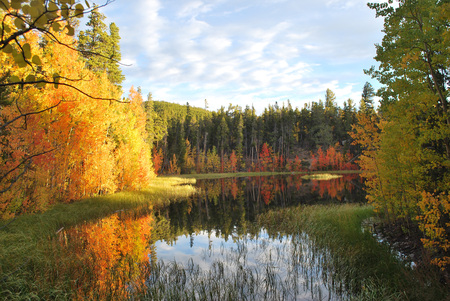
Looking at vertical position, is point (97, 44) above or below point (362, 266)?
above

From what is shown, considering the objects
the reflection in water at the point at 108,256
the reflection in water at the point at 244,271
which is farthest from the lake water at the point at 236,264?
the reflection in water at the point at 108,256

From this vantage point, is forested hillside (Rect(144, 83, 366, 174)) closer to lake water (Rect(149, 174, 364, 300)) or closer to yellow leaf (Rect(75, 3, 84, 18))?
lake water (Rect(149, 174, 364, 300))

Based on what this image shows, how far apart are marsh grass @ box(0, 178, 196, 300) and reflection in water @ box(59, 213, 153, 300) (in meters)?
0.43

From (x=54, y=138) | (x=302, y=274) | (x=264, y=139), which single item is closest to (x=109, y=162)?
(x=54, y=138)

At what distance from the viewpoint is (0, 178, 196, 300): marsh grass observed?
6.23 m

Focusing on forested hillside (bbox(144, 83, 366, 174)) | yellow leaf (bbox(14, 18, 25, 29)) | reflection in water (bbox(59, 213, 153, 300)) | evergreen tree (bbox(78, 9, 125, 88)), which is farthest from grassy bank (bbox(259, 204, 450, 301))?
forested hillside (bbox(144, 83, 366, 174))

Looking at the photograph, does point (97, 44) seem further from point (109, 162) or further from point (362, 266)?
point (362, 266)

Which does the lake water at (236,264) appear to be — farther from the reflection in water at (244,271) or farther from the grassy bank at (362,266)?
the grassy bank at (362,266)

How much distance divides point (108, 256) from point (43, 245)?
2.42m

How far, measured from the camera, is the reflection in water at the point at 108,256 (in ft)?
22.7

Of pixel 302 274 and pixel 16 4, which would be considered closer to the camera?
pixel 16 4

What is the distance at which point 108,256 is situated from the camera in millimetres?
9531

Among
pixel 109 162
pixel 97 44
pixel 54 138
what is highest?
pixel 97 44

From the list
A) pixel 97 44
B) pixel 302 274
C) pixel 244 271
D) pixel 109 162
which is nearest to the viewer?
pixel 244 271
